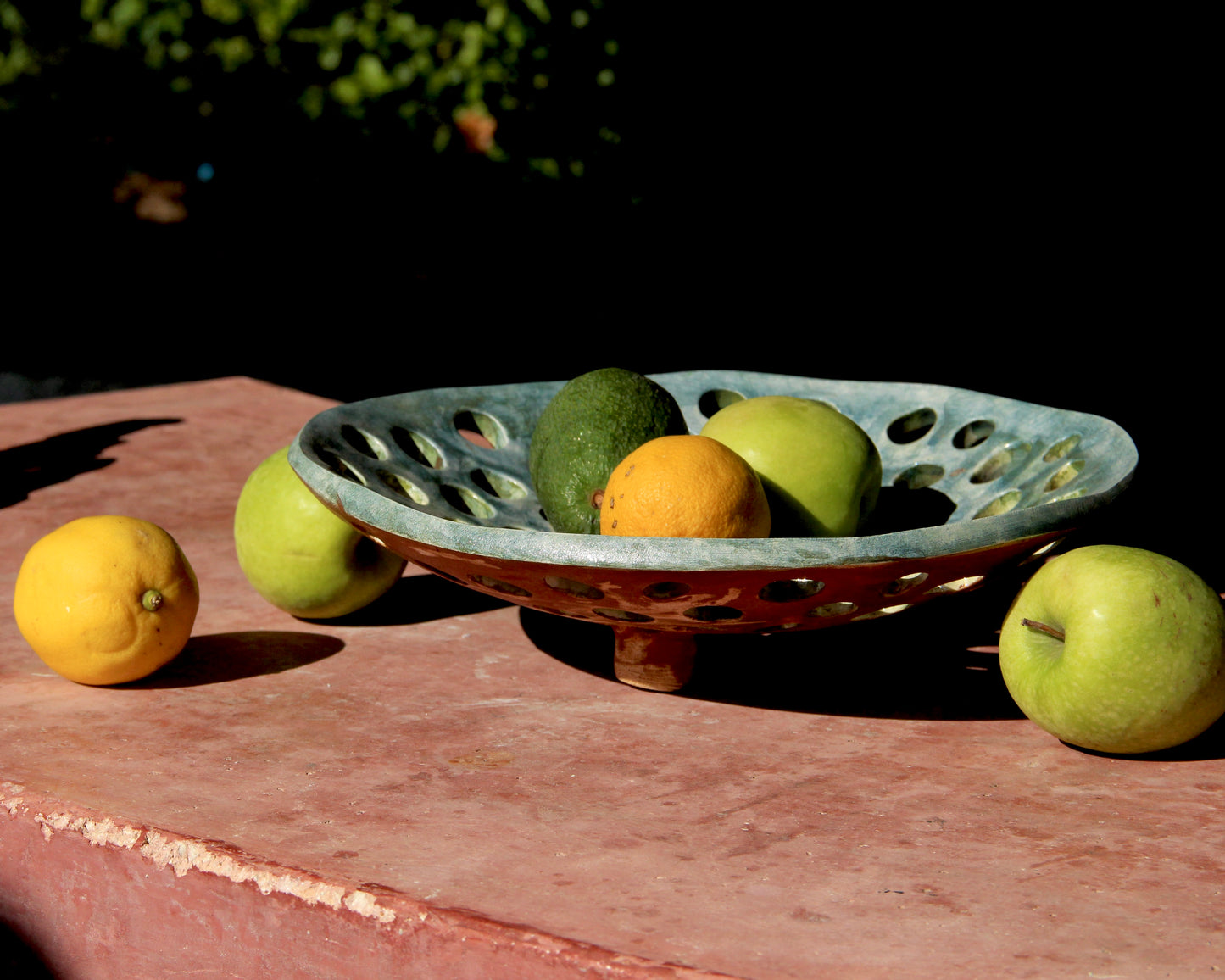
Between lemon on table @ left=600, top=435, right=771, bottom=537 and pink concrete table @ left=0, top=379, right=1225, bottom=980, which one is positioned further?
lemon on table @ left=600, top=435, right=771, bottom=537

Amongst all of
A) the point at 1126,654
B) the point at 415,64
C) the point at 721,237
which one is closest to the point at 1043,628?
the point at 1126,654

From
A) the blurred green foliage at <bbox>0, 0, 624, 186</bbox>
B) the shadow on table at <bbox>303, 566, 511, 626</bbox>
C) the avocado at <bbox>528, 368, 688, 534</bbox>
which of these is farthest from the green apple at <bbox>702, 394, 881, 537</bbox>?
the blurred green foliage at <bbox>0, 0, 624, 186</bbox>

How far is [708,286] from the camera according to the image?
5.81 meters

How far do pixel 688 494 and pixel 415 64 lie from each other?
2.45 meters

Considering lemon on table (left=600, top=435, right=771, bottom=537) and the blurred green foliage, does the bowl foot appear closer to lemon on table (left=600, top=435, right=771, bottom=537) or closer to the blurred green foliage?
lemon on table (left=600, top=435, right=771, bottom=537)

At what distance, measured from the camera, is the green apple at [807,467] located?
1897 millimetres

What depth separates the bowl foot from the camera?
198 cm

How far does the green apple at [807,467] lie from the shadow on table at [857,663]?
0.27 metres

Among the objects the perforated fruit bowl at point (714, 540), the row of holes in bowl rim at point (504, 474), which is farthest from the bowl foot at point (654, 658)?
the row of holes in bowl rim at point (504, 474)

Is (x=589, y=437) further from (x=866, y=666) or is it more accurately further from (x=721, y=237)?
(x=721, y=237)

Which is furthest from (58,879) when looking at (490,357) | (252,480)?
(490,357)

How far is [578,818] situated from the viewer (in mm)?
1577

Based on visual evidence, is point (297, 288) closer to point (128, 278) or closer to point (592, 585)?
point (128, 278)

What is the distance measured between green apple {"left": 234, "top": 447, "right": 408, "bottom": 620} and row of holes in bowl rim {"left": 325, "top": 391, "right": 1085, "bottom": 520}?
0.15 m
